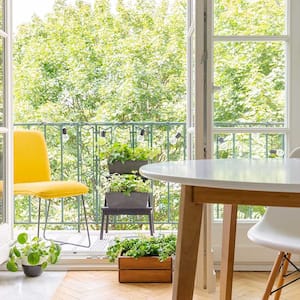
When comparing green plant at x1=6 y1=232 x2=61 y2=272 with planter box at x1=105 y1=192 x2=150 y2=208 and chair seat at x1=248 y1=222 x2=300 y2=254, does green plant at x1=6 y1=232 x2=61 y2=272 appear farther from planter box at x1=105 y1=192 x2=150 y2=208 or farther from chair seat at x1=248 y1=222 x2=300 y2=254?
chair seat at x1=248 y1=222 x2=300 y2=254

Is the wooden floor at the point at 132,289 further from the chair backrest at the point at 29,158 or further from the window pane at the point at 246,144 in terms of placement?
the chair backrest at the point at 29,158

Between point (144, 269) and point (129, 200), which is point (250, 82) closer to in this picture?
point (144, 269)

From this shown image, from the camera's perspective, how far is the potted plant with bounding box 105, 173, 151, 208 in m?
3.81

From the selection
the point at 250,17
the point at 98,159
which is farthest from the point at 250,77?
the point at 98,159

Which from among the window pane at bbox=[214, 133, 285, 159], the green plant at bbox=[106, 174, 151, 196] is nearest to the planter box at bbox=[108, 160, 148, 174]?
the green plant at bbox=[106, 174, 151, 196]

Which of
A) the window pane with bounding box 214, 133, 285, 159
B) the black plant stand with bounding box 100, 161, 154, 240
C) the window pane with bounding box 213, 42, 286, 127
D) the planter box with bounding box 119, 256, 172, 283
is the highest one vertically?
the window pane with bounding box 213, 42, 286, 127

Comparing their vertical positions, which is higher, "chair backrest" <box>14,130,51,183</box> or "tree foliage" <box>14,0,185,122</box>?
"tree foliage" <box>14,0,185,122</box>

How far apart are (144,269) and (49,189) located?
2.94 ft

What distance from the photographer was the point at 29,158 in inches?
149

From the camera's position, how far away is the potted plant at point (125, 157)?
402 centimetres

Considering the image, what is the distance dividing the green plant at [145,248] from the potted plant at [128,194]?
0.79 m

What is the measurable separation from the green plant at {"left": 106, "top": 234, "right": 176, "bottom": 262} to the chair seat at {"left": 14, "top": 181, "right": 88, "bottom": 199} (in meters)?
0.58

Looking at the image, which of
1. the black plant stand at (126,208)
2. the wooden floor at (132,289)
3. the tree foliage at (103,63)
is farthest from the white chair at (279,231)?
the tree foliage at (103,63)

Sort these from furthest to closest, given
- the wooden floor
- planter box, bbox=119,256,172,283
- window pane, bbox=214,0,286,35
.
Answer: window pane, bbox=214,0,286,35
planter box, bbox=119,256,172,283
the wooden floor
